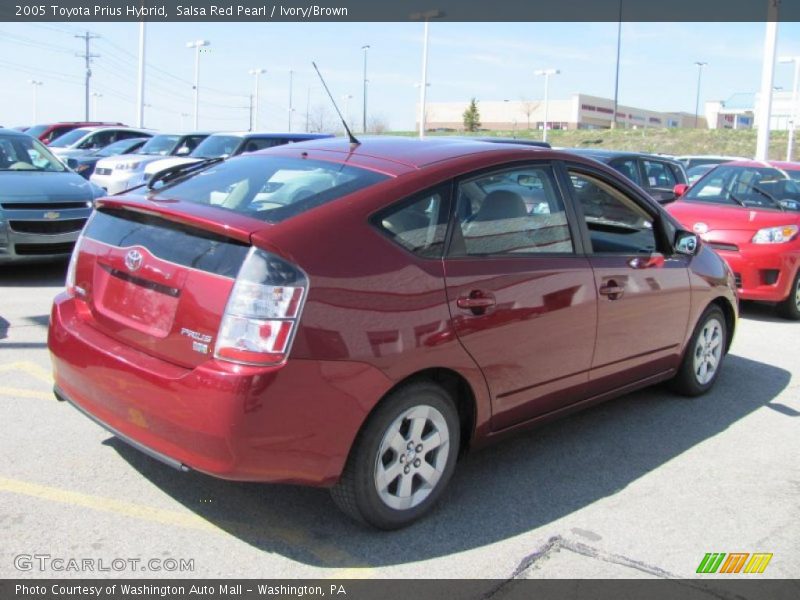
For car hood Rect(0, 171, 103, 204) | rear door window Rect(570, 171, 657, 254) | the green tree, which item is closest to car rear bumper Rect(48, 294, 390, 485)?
rear door window Rect(570, 171, 657, 254)

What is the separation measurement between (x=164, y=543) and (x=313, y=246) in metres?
1.36

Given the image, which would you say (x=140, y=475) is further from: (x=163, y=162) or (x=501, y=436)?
(x=163, y=162)

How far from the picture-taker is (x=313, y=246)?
313 centimetres

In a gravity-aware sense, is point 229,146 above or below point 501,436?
above

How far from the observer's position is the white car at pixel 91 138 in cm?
1955

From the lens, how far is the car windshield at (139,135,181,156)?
16866mm

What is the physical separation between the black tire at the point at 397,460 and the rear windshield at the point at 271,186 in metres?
0.89

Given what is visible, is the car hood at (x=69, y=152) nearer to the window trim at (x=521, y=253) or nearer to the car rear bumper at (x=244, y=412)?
the window trim at (x=521, y=253)

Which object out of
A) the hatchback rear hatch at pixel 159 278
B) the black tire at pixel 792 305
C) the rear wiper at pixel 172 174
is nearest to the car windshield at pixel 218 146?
the black tire at pixel 792 305

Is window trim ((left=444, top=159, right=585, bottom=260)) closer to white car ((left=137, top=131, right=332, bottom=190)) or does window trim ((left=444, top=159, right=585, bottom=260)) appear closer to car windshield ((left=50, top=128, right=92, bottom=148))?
white car ((left=137, top=131, right=332, bottom=190))

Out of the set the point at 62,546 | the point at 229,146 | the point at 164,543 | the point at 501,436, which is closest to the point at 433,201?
the point at 501,436

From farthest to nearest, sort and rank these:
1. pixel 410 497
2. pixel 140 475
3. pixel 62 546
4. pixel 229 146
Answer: pixel 229 146 < pixel 140 475 < pixel 410 497 < pixel 62 546

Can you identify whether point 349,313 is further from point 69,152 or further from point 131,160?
point 69,152

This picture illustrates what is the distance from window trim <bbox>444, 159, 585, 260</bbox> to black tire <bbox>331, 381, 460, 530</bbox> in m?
0.65
